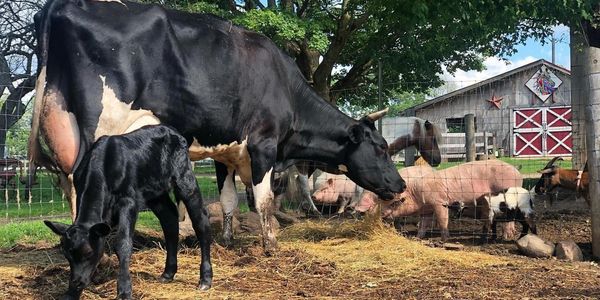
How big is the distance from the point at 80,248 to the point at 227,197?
3733 mm

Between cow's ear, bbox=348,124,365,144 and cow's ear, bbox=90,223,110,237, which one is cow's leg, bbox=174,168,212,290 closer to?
cow's ear, bbox=90,223,110,237

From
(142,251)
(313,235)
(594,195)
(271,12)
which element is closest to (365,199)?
(313,235)

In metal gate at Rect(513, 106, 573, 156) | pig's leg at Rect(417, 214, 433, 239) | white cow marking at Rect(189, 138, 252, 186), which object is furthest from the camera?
metal gate at Rect(513, 106, 573, 156)

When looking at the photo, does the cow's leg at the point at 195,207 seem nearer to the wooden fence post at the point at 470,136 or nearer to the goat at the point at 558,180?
the goat at the point at 558,180

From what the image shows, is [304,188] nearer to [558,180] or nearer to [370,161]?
[370,161]

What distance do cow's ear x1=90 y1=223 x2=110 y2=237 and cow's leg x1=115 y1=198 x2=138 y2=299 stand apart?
299 millimetres

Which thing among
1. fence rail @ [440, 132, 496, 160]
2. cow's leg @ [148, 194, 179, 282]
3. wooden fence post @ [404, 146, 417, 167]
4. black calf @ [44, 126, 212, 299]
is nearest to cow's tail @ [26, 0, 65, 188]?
black calf @ [44, 126, 212, 299]

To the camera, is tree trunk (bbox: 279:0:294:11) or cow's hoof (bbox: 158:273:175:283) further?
tree trunk (bbox: 279:0:294:11)

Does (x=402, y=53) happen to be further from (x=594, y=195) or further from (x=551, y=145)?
(x=551, y=145)

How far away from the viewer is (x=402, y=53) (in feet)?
46.7

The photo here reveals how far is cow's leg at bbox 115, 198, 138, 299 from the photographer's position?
184 inches

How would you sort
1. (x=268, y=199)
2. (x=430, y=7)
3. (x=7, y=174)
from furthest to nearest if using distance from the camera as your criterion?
(x=7, y=174) → (x=430, y=7) → (x=268, y=199)

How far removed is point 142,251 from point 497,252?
13.8 ft

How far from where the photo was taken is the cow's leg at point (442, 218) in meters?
8.63
